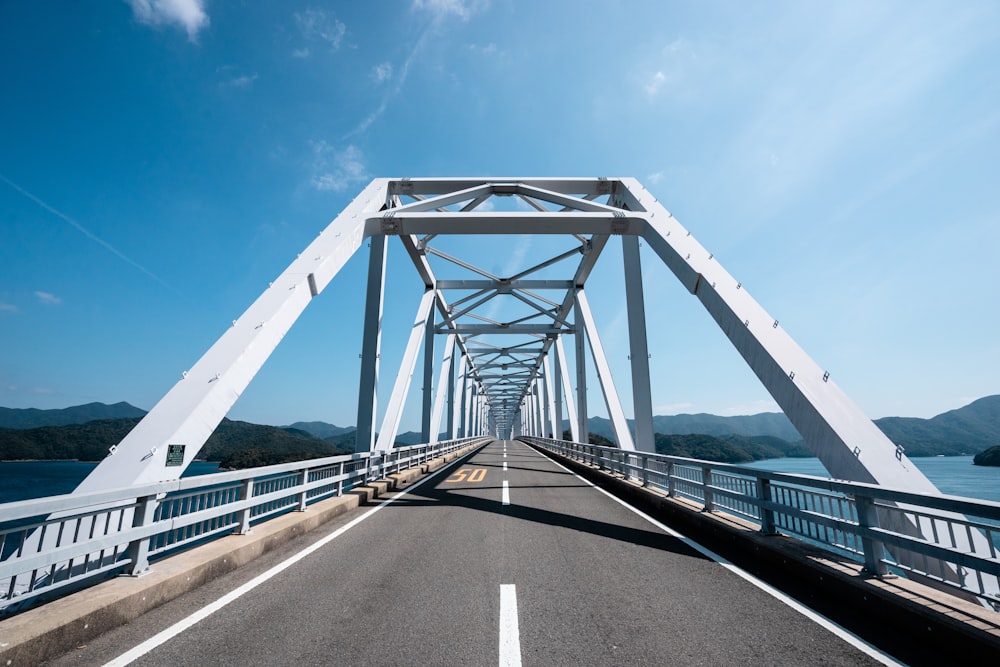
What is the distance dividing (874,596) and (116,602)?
6278 millimetres

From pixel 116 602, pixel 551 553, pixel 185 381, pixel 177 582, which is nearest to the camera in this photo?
pixel 116 602

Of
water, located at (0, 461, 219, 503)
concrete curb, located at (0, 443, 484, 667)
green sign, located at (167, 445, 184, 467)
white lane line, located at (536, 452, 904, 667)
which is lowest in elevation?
water, located at (0, 461, 219, 503)

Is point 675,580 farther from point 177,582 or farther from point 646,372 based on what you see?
point 646,372

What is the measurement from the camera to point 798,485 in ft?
17.7

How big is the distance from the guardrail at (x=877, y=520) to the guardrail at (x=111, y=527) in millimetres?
6557

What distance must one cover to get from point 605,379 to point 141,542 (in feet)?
52.8

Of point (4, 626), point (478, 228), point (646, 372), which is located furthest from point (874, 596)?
point (478, 228)

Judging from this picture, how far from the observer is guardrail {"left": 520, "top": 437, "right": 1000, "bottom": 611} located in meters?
3.48

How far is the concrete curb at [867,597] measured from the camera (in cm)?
305

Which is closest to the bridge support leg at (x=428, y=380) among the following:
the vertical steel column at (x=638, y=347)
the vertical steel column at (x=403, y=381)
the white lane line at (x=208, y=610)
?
the vertical steel column at (x=403, y=381)

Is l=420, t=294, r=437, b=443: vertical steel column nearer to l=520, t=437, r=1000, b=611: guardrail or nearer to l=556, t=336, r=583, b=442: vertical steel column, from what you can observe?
l=556, t=336, r=583, b=442: vertical steel column

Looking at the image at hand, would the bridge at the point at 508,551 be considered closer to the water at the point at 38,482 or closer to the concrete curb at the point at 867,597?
the concrete curb at the point at 867,597

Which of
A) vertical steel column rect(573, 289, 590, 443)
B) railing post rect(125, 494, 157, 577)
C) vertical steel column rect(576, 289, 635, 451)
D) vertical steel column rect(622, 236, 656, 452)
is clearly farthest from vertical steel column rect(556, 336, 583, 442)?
railing post rect(125, 494, 157, 577)

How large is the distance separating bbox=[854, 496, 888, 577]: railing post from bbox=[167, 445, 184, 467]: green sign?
7.61 metres
